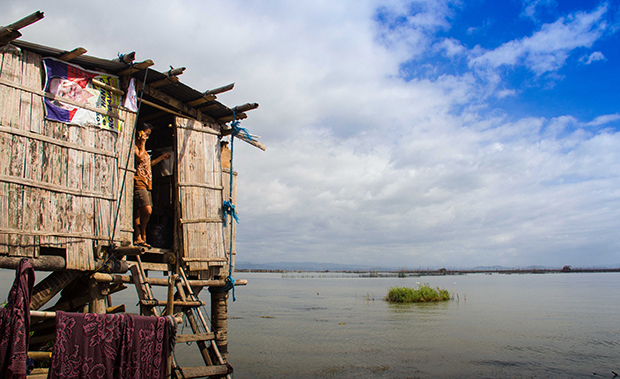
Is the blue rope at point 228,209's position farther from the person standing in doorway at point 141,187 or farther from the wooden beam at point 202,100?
the wooden beam at point 202,100

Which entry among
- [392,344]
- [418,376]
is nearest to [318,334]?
[392,344]

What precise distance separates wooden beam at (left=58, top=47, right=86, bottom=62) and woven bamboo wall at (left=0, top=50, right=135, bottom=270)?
319 mm

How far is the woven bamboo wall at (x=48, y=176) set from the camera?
5.69m

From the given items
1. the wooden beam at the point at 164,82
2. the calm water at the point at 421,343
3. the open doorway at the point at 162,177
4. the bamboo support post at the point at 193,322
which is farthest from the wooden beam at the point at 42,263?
the calm water at the point at 421,343

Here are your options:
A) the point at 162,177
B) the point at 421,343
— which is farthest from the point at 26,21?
the point at 421,343

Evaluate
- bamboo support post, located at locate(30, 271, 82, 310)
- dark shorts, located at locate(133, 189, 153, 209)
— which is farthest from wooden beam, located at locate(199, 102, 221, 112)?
bamboo support post, located at locate(30, 271, 82, 310)

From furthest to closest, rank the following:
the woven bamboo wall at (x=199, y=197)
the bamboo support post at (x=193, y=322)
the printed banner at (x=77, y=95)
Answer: the woven bamboo wall at (x=199, y=197)
the bamboo support post at (x=193, y=322)
the printed banner at (x=77, y=95)

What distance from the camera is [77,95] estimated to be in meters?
6.65

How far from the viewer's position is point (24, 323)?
4742mm

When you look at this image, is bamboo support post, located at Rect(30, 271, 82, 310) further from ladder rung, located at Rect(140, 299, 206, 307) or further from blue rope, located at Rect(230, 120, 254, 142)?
blue rope, located at Rect(230, 120, 254, 142)

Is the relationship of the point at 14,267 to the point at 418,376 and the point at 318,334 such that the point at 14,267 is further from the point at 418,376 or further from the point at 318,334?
the point at 318,334

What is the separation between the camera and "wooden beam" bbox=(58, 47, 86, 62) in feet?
20.9

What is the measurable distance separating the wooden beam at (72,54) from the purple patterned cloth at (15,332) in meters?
3.39

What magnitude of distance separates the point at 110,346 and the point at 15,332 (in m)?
0.99
